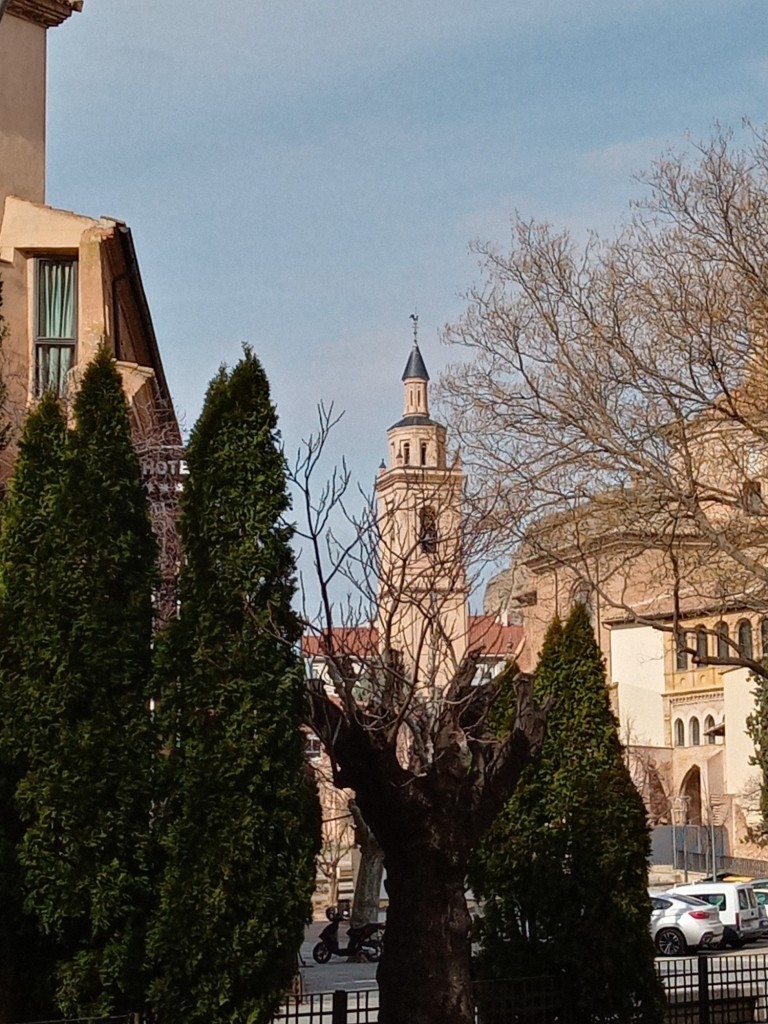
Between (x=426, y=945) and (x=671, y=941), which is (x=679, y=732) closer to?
(x=671, y=941)

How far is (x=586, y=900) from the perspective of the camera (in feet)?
54.1

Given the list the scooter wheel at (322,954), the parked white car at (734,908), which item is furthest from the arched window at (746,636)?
the scooter wheel at (322,954)

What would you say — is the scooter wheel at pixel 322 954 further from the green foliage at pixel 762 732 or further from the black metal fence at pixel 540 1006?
the black metal fence at pixel 540 1006

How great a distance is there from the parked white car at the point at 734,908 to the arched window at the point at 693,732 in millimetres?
42986

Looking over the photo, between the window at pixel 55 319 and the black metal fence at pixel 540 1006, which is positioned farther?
the window at pixel 55 319

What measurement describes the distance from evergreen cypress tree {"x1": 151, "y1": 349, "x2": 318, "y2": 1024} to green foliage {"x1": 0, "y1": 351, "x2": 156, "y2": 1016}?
1.21 feet

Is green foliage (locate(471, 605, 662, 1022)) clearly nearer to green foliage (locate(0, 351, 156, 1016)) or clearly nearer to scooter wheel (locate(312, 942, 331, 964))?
green foliage (locate(0, 351, 156, 1016))

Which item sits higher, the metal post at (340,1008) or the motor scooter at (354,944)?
the metal post at (340,1008)

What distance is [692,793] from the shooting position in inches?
3140

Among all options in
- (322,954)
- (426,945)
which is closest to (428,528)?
(426,945)

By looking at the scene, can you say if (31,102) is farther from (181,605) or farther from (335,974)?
(335,974)

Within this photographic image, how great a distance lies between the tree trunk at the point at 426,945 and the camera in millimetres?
13876

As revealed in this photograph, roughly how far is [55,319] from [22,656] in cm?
868

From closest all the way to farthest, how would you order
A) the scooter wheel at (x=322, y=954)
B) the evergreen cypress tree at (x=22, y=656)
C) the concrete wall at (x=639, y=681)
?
the evergreen cypress tree at (x=22, y=656) → the scooter wheel at (x=322, y=954) → the concrete wall at (x=639, y=681)
